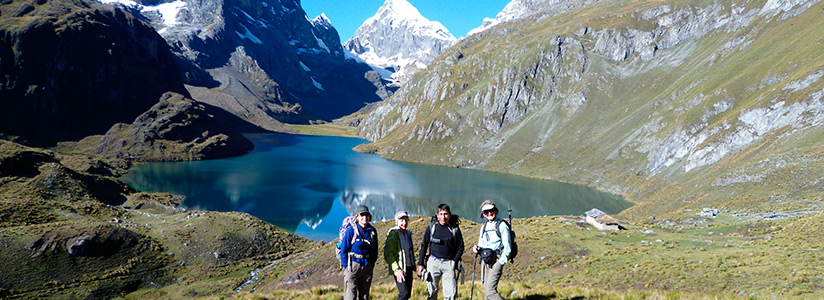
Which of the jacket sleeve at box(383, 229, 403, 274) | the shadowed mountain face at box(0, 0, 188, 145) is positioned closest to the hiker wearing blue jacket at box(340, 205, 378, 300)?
the jacket sleeve at box(383, 229, 403, 274)

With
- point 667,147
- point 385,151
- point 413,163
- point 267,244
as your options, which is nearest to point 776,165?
point 667,147

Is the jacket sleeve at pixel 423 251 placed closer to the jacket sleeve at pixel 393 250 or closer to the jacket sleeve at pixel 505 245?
the jacket sleeve at pixel 393 250

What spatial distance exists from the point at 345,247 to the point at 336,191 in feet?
302

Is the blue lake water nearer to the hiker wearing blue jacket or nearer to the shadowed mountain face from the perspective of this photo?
the hiker wearing blue jacket

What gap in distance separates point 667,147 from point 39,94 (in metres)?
245

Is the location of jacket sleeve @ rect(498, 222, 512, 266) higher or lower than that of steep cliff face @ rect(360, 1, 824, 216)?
lower

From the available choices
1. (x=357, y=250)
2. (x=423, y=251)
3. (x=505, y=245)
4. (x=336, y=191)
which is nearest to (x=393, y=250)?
(x=423, y=251)

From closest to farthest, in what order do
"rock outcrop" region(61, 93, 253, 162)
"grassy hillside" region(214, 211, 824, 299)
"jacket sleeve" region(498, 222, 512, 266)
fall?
1. "jacket sleeve" region(498, 222, 512, 266)
2. "grassy hillside" region(214, 211, 824, 299)
3. "rock outcrop" region(61, 93, 253, 162)

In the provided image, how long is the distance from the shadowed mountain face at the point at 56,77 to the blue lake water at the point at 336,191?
221 ft

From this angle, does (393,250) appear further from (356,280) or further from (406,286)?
(356,280)

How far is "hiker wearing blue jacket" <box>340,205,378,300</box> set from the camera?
11.2 meters

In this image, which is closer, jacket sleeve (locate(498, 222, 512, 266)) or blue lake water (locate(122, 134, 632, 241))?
jacket sleeve (locate(498, 222, 512, 266))

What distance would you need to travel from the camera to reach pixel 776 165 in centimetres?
5566

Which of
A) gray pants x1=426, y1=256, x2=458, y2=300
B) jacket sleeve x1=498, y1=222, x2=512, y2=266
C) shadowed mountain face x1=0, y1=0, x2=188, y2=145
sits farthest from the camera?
shadowed mountain face x1=0, y1=0, x2=188, y2=145
